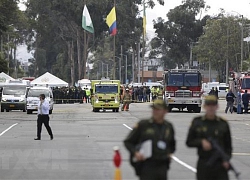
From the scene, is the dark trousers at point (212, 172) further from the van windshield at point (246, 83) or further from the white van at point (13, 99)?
the white van at point (13, 99)

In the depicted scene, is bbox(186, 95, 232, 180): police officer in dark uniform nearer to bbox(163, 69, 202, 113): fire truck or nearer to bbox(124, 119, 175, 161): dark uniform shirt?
bbox(124, 119, 175, 161): dark uniform shirt

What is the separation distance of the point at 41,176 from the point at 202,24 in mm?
112191

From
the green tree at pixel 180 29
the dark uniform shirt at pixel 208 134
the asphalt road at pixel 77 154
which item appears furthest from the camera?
the green tree at pixel 180 29

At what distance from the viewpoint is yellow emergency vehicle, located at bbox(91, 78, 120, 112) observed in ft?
171

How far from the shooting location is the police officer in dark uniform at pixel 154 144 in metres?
10.1

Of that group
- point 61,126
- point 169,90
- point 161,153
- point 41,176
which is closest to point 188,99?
point 169,90

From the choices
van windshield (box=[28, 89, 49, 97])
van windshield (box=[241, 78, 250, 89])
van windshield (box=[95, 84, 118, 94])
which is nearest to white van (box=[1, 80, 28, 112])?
van windshield (box=[28, 89, 49, 97])

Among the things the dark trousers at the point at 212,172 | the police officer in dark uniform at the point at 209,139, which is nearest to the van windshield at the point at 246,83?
the police officer in dark uniform at the point at 209,139

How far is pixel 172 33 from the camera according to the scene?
12600cm

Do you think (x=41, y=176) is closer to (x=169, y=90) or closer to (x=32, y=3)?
(x=169, y=90)

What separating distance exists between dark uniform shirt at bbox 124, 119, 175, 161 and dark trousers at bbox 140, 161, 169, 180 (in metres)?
0.08

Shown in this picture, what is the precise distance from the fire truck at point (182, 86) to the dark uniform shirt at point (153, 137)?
3921 cm

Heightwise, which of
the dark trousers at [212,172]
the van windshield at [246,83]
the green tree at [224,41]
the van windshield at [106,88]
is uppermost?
the green tree at [224,41]

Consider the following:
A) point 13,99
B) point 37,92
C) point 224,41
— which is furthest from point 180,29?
point 37,92
